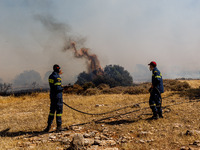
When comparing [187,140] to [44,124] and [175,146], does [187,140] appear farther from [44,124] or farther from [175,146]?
[44,124]

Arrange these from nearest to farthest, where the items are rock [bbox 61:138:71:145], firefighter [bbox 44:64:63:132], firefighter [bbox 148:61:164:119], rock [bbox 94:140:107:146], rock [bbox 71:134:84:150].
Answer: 1. rock [bbox 71:134:84:150]
2. rock [bbox 94:140:107:146]
3. rock [bbox 61:138:71:145]
4. firefighter [bbox 44:64:63:132]
5. firefighter [bbox 148:61:164:119]

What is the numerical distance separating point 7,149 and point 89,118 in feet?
12.3

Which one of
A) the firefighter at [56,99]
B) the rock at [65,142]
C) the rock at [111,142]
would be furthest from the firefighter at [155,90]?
the firefighter at [56,99]

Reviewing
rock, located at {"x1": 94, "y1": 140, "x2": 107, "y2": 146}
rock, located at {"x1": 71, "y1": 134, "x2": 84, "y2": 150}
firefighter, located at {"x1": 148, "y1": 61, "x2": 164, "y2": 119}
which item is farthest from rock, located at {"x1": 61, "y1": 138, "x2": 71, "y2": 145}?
firefighter, located at {"x1": 148, "y1": 61, "x2": 164, "y2": 119}

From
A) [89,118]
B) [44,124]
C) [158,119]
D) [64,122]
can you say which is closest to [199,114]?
[158,119]

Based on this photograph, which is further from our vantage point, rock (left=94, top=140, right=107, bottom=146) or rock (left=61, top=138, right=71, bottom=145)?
rock (left=61, top=138, right=71, bottom=145)

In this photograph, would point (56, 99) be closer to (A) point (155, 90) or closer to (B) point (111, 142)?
(B) point (111, 142)

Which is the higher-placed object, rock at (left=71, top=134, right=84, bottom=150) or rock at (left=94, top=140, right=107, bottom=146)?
rock at (left=71, top=134, right=84, bottom=150)

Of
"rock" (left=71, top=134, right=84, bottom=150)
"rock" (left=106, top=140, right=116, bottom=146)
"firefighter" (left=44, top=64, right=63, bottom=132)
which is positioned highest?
"firefighter" (left=44, top=64, right=63, bottom=132)

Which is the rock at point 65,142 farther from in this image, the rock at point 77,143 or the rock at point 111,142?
the rock at point 111,142

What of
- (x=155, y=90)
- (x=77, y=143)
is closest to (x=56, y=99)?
(x=77, y=143)

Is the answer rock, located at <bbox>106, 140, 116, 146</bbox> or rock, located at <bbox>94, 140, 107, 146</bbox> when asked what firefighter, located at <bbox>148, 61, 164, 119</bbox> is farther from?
rock, located at <bbox>94, 140, 107, 146</bbox>

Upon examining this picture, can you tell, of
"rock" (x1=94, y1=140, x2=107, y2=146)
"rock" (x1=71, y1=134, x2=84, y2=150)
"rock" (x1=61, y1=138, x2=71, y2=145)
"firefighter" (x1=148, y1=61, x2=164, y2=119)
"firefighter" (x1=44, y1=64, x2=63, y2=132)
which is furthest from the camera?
"firefighter" (x1=148, y1=61, x2=164, y2=119)

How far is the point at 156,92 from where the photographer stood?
6352 mm
